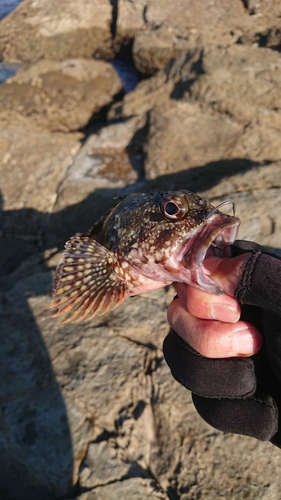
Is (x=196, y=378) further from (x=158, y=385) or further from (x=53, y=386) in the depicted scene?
(x=53, y=386)

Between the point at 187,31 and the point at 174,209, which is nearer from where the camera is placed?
the point at 174,209

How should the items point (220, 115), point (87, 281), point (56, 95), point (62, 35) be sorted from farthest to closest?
1. point (62, 35)
2. point (56, 95)
3. point (220, 115)
4. point (87, 281)

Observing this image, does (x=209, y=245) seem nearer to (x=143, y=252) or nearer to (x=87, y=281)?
(x=143, y=252)

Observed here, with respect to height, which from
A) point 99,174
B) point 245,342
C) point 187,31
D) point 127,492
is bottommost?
point 127,492

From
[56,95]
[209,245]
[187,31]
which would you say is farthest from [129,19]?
[209,245]

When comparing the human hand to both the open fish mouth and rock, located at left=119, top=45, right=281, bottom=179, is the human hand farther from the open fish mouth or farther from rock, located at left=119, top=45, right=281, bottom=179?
rock, located at left=119, top=45, right=281, bottom=179

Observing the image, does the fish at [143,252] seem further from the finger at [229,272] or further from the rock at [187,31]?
the rock at [187,31]

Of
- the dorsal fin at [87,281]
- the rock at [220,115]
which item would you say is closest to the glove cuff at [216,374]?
the dorsal fin at [87,281]
